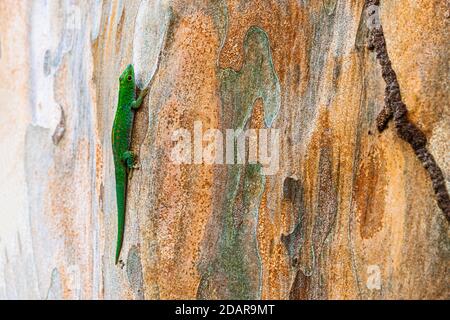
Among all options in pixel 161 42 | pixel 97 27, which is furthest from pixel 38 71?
pixel 161 42

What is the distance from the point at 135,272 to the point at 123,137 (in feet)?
1.47

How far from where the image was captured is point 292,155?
74.2 inches

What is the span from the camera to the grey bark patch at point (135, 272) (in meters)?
1.98

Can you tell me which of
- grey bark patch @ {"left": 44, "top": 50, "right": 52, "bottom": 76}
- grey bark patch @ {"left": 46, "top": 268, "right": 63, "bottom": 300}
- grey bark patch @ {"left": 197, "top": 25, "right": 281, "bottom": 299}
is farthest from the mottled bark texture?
grey bark patch @ {"left": 44, "top": 50, "right": 52, "bottom": 76}

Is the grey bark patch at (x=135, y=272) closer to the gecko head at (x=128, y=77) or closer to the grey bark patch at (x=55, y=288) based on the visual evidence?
the gecko head at (x=128, y=77)

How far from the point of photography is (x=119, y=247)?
2094 mm

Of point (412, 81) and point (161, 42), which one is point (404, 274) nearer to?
point (412, 81)

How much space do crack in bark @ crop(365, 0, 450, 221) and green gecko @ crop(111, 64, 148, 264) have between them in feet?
2.40

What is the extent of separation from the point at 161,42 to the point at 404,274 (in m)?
0.97

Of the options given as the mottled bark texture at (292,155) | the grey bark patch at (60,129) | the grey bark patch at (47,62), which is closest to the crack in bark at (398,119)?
the mottled bark texture at (292,155)

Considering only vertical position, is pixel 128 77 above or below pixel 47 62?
below

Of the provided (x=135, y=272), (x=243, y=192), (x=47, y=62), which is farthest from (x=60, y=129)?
(x=243, y=192)

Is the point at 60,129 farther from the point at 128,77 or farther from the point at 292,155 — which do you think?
the point at 292,155

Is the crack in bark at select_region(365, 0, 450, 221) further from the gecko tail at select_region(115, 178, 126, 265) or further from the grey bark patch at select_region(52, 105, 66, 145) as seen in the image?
the grey bark patch at select_region(52, 105, 66, 145)
